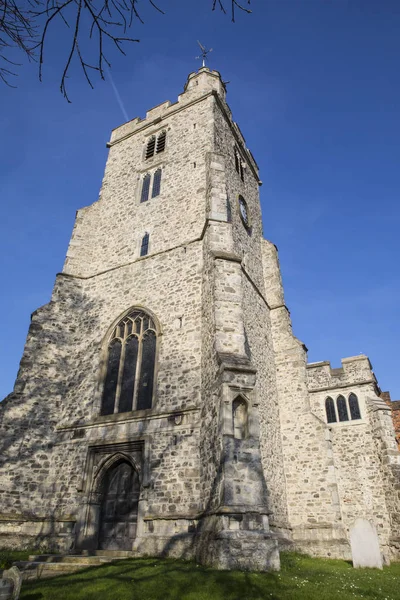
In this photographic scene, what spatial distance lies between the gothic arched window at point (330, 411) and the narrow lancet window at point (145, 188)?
1209 centimetres

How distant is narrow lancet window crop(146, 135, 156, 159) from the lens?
19.4 m

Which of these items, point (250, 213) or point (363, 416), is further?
point (250, 213)

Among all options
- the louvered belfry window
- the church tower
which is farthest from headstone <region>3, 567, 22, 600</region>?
the louvered belfry window

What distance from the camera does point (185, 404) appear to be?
35.6ft

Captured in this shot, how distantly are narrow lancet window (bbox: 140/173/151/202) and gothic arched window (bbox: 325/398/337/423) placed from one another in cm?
1209

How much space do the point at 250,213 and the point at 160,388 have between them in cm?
1052

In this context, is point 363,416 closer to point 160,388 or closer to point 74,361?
point 160,388

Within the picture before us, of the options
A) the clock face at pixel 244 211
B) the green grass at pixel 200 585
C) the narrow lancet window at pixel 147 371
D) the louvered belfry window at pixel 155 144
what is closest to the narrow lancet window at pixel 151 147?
the louvered belfry window at pixel 155 144

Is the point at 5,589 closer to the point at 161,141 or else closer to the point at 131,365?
the point at 131,365

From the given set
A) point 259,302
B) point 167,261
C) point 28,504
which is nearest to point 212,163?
point 167,261

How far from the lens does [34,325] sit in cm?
1389

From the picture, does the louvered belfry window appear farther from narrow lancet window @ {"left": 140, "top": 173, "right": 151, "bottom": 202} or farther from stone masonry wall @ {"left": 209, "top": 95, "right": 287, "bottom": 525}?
stone masonry wall @ {"left": 209, "top": 95, "right": 287, "bottom": 525}

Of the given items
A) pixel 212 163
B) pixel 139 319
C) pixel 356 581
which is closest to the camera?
pixel 356 581

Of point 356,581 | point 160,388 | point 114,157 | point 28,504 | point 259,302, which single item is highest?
point 114,157
